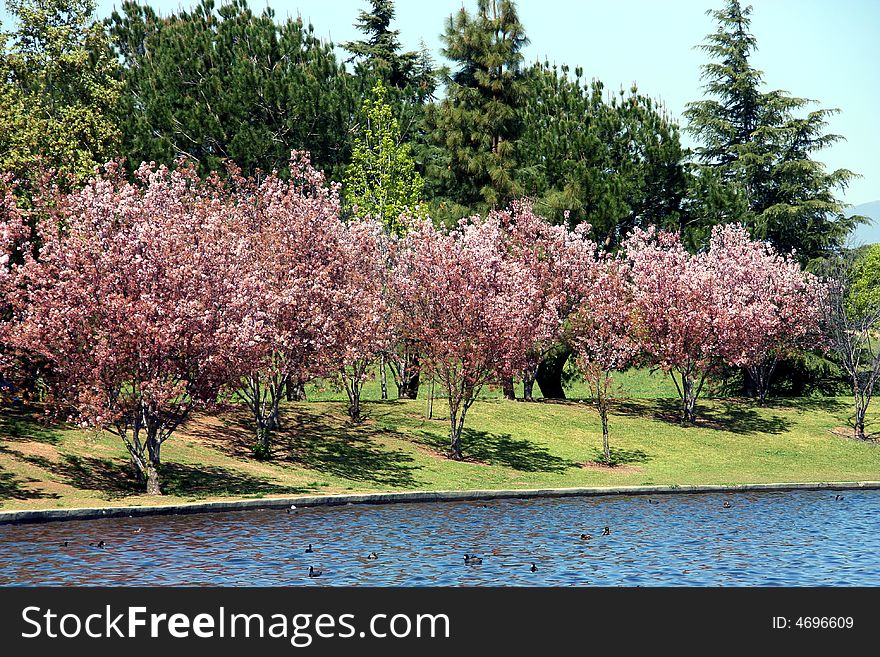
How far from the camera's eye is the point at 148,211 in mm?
33500

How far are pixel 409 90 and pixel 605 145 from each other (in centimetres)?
1413

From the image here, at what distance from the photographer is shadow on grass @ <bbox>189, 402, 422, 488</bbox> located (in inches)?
1594

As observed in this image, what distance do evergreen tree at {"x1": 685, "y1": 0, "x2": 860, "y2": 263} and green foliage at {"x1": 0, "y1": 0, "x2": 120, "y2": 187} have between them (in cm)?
3879

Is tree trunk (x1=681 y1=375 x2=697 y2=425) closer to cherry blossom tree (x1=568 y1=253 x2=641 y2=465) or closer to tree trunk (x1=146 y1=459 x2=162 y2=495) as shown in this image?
cherry blossom tree (x1=568 y1=253 x2=641 y2=465)

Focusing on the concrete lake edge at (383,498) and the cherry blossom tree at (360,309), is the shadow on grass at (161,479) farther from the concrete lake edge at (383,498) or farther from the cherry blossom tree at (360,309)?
the cherry blossom tree at (360,309)

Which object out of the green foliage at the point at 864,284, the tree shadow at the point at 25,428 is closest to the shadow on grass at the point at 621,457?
the green foliage at the point at 864,284

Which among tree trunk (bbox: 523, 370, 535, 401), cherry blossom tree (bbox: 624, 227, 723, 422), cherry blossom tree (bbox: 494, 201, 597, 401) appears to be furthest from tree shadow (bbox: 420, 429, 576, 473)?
cherry blossom tree (bbox: 624, 227, 723, 422)

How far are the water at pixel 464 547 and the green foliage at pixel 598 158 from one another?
33.9 metres

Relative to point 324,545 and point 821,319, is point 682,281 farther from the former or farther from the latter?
point 324,545

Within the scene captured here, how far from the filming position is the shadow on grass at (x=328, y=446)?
4050cm

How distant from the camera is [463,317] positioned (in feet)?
144

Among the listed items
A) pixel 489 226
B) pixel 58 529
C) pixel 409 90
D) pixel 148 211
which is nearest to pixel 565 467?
pixel 489 226

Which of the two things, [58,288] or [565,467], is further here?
[565,467]
